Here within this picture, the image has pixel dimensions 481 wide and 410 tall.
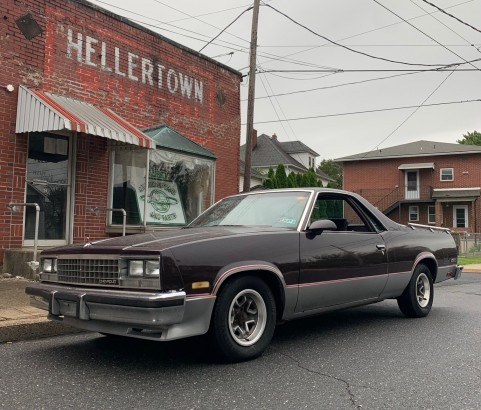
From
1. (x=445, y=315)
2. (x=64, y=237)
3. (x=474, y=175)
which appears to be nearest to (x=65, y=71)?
(x=64, y=237)

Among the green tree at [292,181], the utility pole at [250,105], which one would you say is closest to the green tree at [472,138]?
the green tree at [292,181]

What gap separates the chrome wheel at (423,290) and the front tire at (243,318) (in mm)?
2944

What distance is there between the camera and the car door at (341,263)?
4.73 metres

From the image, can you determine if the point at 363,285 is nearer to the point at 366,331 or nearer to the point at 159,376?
the point at 366,331

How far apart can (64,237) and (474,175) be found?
114 feet

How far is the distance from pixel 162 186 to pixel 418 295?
5.93 metres

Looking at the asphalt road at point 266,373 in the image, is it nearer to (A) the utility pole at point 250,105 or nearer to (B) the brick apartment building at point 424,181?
(A) the utility pole at point 250,105

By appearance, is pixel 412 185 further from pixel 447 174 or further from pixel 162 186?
pixel 162 186

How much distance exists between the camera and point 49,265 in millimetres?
4680

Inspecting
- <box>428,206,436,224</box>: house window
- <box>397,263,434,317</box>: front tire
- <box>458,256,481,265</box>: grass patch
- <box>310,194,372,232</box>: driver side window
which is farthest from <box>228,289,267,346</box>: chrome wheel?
<box>428,206,436,224</box>: house window

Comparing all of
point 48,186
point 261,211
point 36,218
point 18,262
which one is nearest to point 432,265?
point 261,211

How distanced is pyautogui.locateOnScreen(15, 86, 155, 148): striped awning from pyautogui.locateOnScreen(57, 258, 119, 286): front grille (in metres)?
3.68

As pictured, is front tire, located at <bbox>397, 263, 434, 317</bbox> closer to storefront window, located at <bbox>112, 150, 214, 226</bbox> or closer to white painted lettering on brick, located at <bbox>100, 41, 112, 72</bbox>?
storefront window, located at <bbox>112, 150, 214, 226</bbox>

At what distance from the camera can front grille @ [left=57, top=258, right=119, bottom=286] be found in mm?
3966
